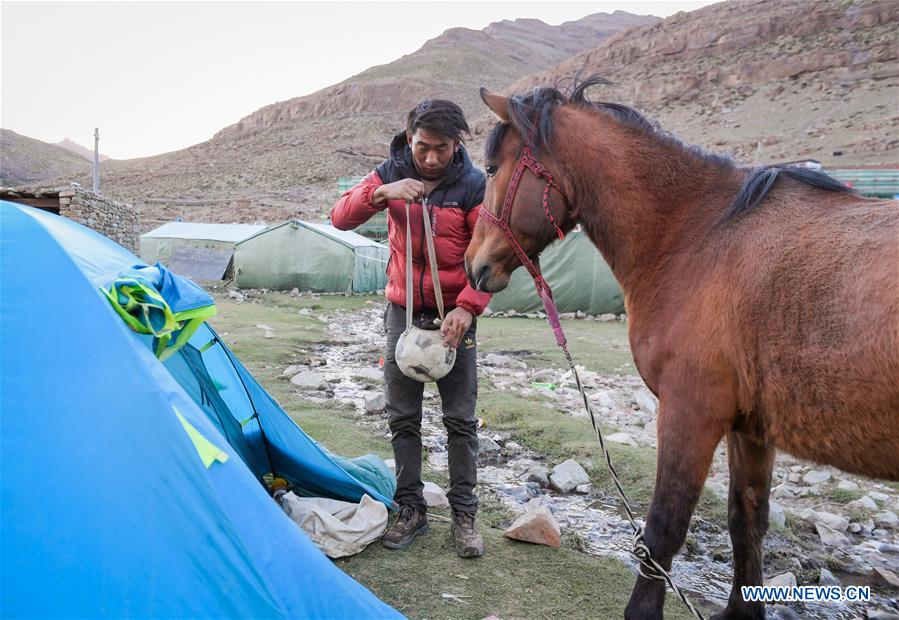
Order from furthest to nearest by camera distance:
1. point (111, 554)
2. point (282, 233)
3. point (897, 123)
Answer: point (897, 123) → point (282, 233) → point (111, 554)

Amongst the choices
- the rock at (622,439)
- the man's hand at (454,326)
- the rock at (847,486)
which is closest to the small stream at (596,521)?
the rock at (622,439)

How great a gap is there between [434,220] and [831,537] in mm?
3236

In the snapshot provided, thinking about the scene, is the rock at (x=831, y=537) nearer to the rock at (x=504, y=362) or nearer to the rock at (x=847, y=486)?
the rock at (x=847, y=486)

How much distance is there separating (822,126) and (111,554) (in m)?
55.2

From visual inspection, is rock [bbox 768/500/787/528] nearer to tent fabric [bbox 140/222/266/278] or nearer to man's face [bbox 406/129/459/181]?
man's face [bbox 406/129/459/181]

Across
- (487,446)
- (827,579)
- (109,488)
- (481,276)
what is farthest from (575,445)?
(109,488)

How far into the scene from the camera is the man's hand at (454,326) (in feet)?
9.98

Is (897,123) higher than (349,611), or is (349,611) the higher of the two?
(897,123)

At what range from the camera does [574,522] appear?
394 cm

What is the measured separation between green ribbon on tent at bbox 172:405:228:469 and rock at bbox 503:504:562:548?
198 centimetres

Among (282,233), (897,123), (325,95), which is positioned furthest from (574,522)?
(325,95)

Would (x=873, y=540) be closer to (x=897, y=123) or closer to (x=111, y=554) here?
(x=111, y=554)

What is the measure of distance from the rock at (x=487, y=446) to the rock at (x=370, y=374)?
8.78ft

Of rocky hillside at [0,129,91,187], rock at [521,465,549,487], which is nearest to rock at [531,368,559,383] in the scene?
rock at [521,465,549,487]
